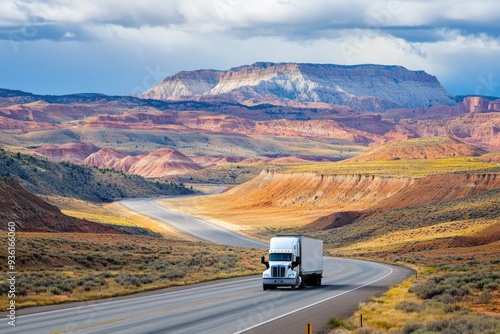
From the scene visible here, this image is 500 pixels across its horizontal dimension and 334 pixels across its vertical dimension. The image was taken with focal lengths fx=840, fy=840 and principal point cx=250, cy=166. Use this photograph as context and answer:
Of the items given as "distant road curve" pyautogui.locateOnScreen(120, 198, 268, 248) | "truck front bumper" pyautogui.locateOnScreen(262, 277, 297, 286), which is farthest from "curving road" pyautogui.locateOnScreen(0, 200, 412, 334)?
"distant road curve" pyautogui.locateOnScreen(120, 198, 268, 248)

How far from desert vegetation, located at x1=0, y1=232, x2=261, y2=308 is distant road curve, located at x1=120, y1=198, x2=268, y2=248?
1620cm

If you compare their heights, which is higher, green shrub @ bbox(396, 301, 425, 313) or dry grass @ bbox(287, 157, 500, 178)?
dry grass @ bbox(287, 157, 500, 178)

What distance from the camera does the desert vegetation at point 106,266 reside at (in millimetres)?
36406

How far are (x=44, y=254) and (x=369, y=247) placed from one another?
4795cm

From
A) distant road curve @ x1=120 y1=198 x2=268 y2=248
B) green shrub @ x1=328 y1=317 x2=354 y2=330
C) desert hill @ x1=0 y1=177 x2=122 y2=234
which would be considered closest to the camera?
green shrub @ x1=328 y1=317 x2=354 y2=330

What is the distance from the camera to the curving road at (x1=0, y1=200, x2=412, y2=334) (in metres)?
24.8

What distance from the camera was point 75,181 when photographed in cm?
16788

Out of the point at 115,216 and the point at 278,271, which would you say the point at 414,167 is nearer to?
the point at 115,216

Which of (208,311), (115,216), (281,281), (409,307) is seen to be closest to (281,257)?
(281,281)

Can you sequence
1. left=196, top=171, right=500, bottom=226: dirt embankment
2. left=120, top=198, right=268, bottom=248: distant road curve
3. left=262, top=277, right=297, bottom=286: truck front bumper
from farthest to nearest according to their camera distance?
left=196, top=171, right=500, bottom=226: dirt embankment, left=120, top=198, right=268, bottom=248: distant road curve, left=262, top=277, right=297, bottom=286: truck front bumper

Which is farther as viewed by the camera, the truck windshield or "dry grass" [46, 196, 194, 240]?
"dry grass" [46, 196, 194, 240]

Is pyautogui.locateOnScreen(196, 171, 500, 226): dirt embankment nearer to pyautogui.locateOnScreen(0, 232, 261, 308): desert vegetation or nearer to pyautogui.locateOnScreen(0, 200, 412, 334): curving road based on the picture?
pyautogui.locateOnScreen(0, 232, 261, 308): desert vegetation

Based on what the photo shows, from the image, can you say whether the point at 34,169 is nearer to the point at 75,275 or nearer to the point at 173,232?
the point at 173,232

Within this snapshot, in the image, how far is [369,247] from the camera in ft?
301
